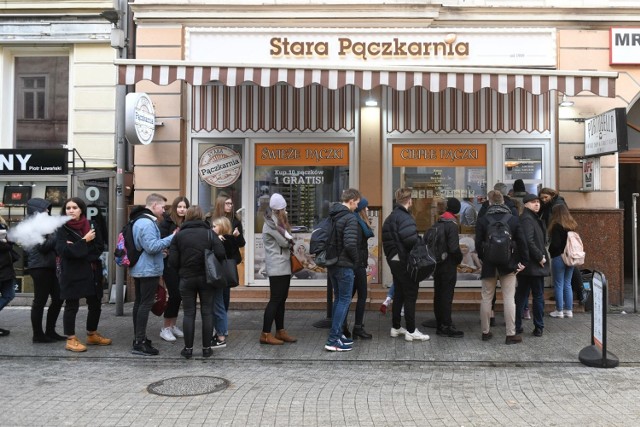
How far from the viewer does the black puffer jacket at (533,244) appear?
297 inches

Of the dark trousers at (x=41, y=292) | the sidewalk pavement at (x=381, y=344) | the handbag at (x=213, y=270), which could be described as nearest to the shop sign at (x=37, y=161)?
the sidewalk pavement at (x=381, y=344)

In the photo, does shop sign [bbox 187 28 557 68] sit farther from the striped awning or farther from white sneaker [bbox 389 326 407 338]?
white sneaker [bbox 389 326 407 338]

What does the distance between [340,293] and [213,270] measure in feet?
4.91

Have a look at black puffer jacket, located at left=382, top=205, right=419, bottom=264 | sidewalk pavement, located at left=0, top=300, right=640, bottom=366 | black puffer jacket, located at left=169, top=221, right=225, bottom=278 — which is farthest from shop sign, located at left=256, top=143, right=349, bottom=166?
black puffer jacket, located at left=169, top=221, right=225, bottom=278

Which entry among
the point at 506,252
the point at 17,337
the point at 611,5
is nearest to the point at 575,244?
the point at 506,252

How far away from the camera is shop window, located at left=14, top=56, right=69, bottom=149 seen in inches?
438

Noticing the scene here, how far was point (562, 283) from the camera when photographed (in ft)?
29.5

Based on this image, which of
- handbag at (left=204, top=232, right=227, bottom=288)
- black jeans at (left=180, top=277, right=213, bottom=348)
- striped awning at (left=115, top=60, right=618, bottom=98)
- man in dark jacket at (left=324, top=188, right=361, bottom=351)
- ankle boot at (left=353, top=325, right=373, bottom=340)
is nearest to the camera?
handbag at (left=204, top=232, right=227, bottom=288)

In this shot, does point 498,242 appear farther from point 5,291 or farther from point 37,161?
point 37,161

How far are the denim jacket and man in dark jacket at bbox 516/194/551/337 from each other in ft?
13.9

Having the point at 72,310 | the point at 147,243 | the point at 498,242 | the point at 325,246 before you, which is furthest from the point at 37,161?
the point at 498,242

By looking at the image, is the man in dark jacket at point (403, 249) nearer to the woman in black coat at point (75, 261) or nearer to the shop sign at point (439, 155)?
the shop sign at point (439, 155)

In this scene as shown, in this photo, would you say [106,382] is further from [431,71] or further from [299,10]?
[299,10]

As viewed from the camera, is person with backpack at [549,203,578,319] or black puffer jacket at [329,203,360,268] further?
person with backpack at [549,203,578,319]
